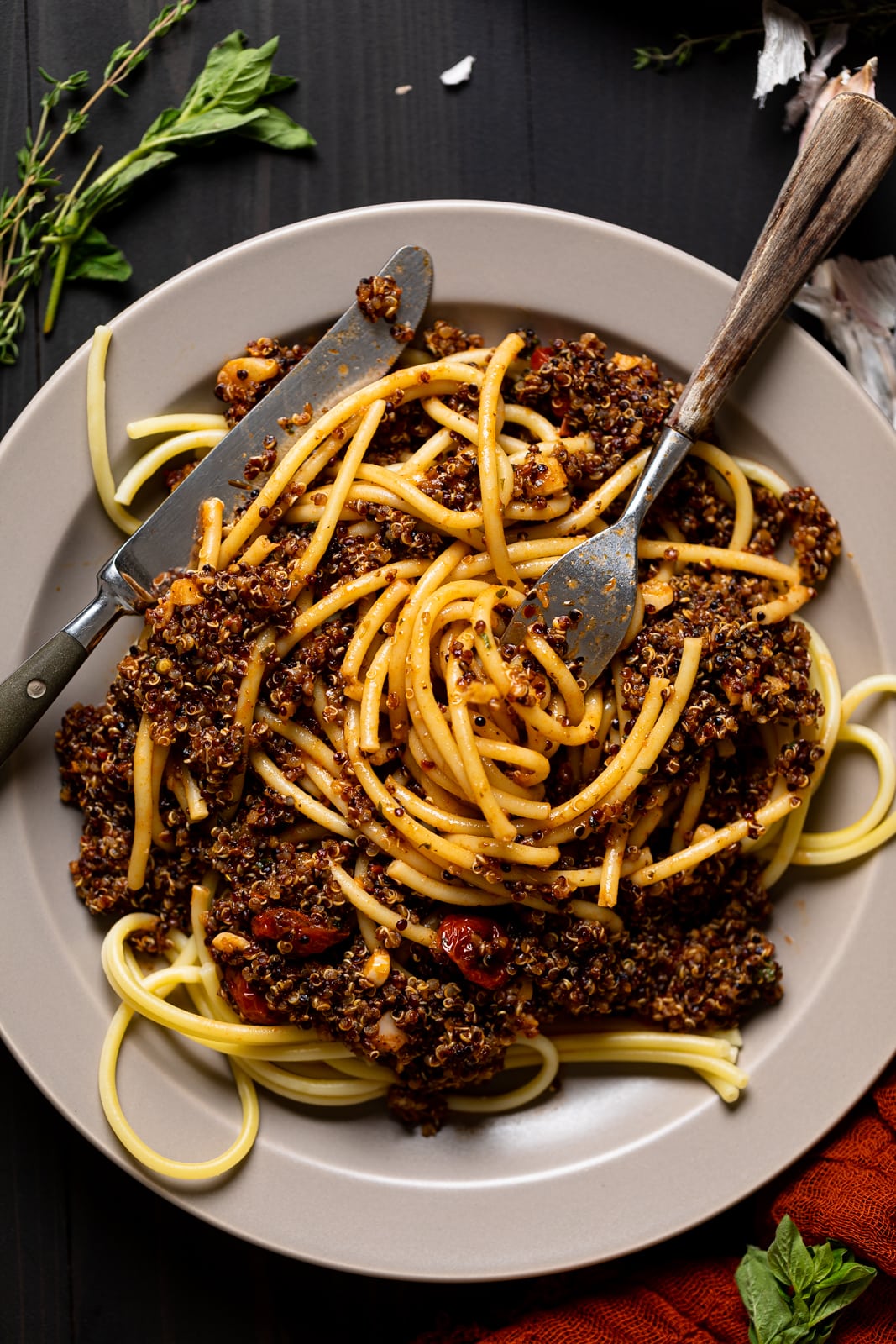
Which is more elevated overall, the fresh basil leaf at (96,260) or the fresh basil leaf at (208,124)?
the fresh basil leaf at (208,124)

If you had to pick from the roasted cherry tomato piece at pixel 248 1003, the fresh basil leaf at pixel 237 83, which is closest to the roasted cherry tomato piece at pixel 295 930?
the roasted cherry tomato piece at pixel 248 1003

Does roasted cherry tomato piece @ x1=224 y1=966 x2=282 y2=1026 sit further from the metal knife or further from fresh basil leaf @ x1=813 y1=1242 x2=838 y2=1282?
fresh basil leaf @ x1=813 y1=1242 x2=838 y2=1282

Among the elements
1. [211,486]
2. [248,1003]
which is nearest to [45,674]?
[211,486]

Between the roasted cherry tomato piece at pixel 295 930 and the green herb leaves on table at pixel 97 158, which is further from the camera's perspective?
the green herb leaves on table at pixel 97 158

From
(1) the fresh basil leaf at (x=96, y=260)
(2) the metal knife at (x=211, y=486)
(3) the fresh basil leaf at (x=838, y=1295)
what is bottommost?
(3) the fresh basil leaf at (x=838, y=1295)

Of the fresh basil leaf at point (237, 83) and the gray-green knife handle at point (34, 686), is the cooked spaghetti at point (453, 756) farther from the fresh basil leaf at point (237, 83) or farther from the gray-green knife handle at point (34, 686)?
the fresh basil leaf at point (237, 83)

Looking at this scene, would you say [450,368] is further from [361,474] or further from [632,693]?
[632,693]
